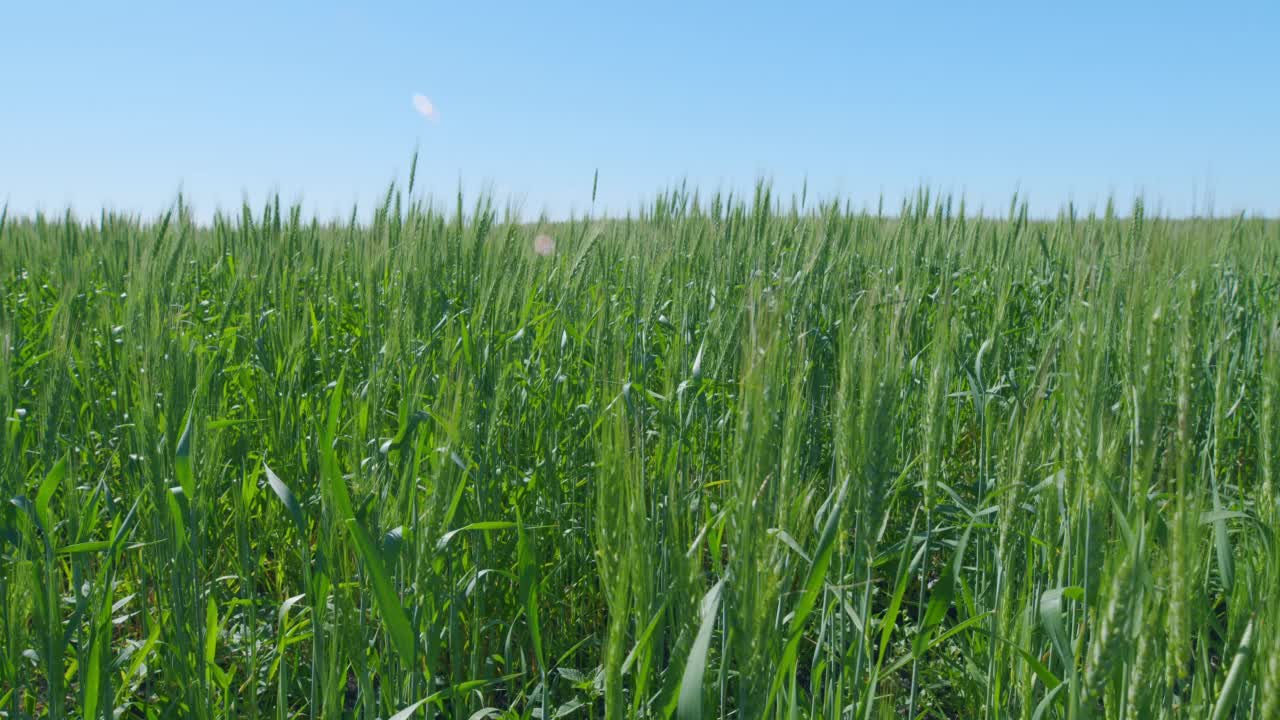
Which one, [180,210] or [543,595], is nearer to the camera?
[543,595]

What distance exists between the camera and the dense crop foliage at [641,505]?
0.88 m

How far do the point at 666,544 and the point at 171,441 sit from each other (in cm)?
80

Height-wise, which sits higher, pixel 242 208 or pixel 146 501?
pixel 242 208

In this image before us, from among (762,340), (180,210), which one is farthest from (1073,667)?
(180,210)

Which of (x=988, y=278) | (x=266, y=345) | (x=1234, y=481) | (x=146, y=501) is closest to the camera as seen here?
(x=146, y=501)

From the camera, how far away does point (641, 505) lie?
81cm

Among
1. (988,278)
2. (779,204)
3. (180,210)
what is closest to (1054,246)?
(988,278)

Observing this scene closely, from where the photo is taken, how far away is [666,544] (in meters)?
1.28

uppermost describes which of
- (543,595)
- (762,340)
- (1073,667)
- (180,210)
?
(180,210)

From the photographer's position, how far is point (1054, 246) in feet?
12.2

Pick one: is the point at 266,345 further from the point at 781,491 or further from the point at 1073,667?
the point at 1073,667

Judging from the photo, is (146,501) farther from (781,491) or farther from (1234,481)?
(1234,481)

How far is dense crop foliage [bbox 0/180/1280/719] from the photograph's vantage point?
2.90 ft

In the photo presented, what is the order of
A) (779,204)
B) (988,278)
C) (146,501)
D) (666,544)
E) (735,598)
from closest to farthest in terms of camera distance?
(735,598) → (666,544) → (146,501) → (779,204) → (988,278)
